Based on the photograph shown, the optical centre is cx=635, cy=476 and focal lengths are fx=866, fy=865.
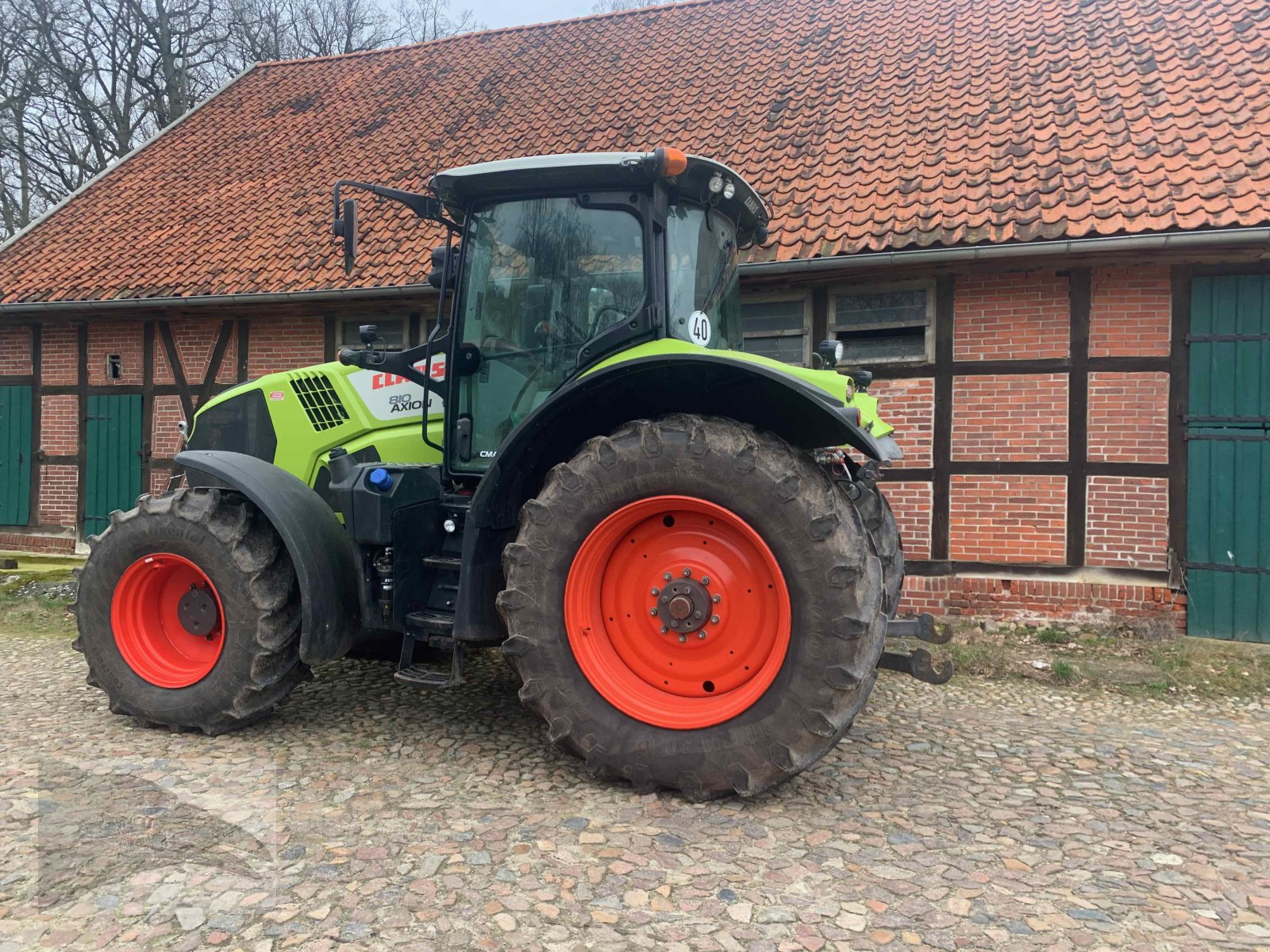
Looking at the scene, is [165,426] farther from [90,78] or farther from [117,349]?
[90,78]

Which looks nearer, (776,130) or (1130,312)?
(1130,312)

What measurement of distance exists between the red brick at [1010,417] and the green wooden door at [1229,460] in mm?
828

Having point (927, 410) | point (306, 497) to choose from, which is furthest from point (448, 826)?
point (927, 410)

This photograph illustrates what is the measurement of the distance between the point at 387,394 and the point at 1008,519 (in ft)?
14.9

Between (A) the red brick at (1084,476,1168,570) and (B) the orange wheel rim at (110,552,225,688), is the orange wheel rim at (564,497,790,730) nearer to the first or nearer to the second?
(B) the orange wheel rim at (110,552,225,688)

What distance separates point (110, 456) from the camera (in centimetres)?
893

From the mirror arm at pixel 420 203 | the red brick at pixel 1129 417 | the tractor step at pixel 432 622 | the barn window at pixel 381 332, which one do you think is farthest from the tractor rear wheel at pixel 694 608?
the barn window at pixel 381 332

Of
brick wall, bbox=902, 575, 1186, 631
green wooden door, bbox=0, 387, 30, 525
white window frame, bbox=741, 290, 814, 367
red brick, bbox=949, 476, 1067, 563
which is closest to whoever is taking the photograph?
brick wall, bbox=902, 575, 1186, 631

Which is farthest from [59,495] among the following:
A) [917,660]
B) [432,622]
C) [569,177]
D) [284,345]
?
[917,660]

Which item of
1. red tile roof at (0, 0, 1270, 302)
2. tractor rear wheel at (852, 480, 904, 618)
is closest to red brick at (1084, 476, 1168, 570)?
red tile roof at (0, 0, 1270, 302)

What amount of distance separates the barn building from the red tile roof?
1.5 inches

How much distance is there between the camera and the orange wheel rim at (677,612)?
2.85m

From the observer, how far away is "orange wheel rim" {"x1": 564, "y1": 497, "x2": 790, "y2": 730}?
2.85 meters

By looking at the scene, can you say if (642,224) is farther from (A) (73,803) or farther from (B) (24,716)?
(B) (24,716)
